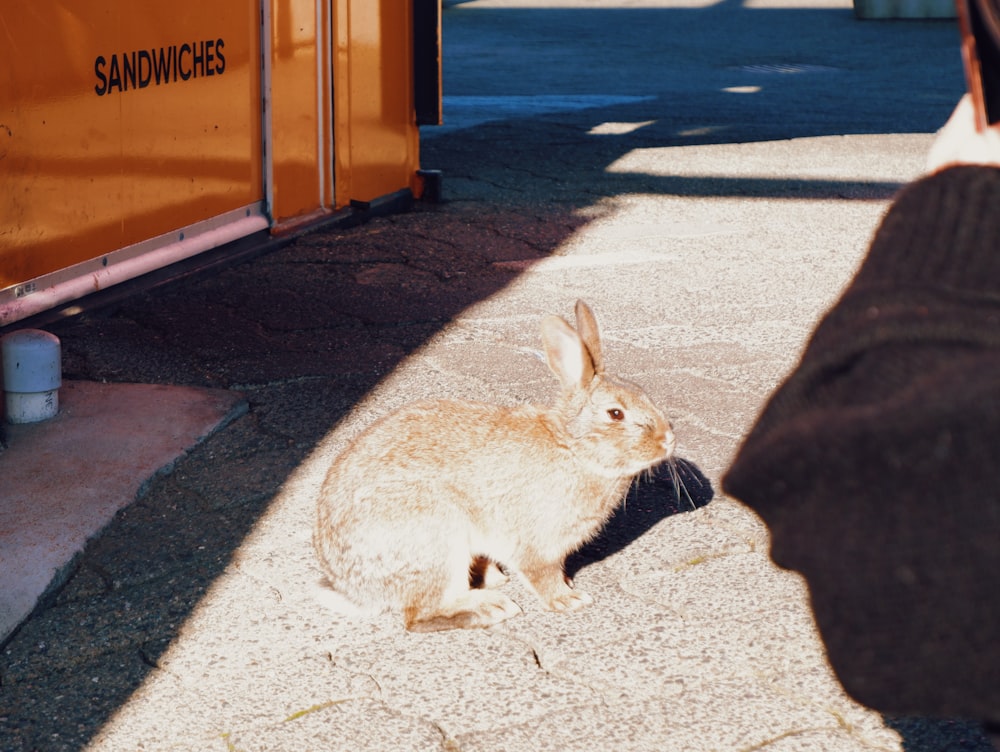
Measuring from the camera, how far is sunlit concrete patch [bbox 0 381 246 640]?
284cm

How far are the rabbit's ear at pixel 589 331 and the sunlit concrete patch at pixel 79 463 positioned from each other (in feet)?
4.00

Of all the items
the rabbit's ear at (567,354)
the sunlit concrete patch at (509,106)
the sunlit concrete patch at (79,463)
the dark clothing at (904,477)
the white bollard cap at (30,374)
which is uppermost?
the dark clothing at (904,477)

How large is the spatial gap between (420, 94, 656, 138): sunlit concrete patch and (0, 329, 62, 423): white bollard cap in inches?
213

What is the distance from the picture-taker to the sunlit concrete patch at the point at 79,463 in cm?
284

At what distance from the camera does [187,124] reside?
4.89 metres

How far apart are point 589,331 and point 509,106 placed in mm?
7569

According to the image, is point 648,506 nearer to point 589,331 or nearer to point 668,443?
point 668,443

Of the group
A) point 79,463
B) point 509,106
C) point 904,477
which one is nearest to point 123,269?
point 79,463

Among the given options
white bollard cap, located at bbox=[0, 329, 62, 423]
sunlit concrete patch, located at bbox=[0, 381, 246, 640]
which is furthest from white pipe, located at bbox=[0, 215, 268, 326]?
white bollard cap, located at bbox=[0, 329, 62, 423]

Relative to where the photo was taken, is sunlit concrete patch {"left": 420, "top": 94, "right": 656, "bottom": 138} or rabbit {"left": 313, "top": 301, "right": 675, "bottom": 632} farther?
sunlit concrete patch {"left": 420, "top": 94, "right": 656, "bottom": 138}

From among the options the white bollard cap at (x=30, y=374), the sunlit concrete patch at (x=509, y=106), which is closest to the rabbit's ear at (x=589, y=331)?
the white bollard cap at (x=30, y=374)

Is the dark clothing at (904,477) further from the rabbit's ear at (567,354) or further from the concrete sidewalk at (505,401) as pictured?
the rabbit's ear at (567,354)

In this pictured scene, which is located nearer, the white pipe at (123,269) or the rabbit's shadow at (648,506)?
the rabbit's shadow at (648,506)

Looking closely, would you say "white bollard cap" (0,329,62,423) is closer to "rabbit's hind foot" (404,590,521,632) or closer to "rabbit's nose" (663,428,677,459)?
"rabbit's hind foot" (404,590,521,632)
